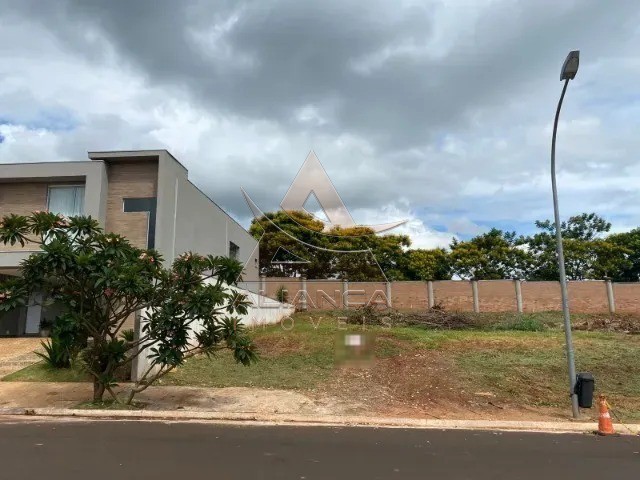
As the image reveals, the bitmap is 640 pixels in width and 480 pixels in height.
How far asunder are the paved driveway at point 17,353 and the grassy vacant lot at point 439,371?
89cm

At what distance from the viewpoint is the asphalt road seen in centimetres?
550

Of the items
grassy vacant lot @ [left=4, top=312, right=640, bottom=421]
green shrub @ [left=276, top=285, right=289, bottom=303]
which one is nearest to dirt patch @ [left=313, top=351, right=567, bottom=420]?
grassy vacant lot @ [left=4, top=312, right=640, bottom=421]

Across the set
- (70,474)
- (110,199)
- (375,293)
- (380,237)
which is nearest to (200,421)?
(70,474)

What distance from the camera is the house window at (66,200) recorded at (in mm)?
15688

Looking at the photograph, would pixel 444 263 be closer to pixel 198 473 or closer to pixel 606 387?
pixel 606 387

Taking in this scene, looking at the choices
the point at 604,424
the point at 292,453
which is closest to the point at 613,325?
the point at 604,424

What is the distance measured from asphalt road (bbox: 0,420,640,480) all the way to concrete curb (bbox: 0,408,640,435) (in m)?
0.45

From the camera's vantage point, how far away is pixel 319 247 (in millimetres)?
31453

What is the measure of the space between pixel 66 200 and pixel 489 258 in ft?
90.0

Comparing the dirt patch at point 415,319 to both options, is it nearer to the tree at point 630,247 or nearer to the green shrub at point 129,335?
the green shrub at point 129,335

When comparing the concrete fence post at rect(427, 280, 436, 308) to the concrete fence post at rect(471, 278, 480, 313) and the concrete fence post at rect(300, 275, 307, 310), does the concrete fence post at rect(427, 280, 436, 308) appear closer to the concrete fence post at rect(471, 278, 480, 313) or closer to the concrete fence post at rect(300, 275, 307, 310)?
the concrete fence post at rect(471, 278, 480, 313)

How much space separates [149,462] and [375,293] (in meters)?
22.1

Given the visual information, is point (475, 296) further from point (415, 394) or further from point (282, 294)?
point (415, 394)

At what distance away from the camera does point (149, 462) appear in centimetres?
579
